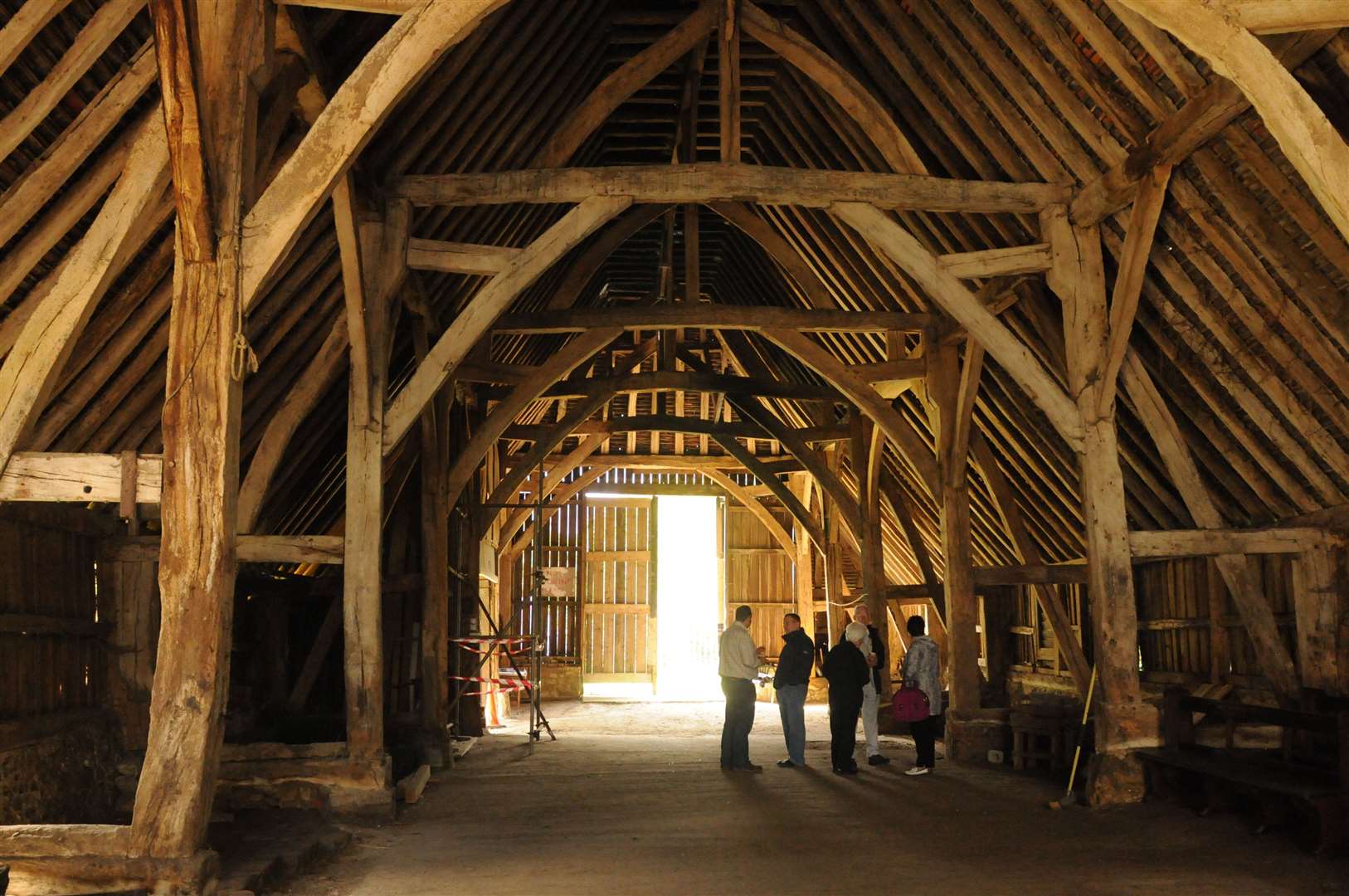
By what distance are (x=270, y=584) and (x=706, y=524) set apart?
1306cm

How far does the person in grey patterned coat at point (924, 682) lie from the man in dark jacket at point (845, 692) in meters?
0.34

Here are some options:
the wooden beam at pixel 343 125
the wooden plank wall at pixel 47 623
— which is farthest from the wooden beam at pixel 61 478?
the wooden plank wall at pixel 47 623

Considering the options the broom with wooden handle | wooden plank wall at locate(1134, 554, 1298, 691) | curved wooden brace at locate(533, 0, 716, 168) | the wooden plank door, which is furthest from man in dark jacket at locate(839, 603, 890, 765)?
the wooden plank door

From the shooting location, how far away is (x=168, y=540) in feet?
13.7

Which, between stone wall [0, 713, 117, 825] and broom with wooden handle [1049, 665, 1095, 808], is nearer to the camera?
stone wall [0, 713, 117, 825]

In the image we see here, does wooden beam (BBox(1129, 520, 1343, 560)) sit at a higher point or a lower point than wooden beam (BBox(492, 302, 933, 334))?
lower

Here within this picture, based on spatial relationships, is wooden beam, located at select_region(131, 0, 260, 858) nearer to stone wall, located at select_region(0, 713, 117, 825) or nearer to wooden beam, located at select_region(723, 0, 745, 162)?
stone wall, located at select_region(0, 713, 117, 825)

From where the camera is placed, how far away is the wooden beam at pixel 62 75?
440 cm

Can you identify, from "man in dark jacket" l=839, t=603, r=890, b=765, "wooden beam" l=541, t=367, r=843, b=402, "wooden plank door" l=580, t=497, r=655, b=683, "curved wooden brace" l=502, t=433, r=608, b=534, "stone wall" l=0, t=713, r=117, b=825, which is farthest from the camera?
"wooden plank door" l=580, t=497, r=655, b=683

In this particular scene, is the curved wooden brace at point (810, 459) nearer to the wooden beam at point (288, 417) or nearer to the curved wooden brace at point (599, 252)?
the curved wooden brace at point (599, 252)

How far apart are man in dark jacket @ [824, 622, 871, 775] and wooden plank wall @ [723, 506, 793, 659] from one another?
30.6 ft

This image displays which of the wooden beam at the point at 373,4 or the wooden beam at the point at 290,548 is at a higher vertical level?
the wooden beam at the point at 373,4

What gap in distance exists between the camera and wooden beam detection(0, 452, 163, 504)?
455cm

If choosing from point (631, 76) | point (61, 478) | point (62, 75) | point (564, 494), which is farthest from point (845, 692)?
point (564, 494)
